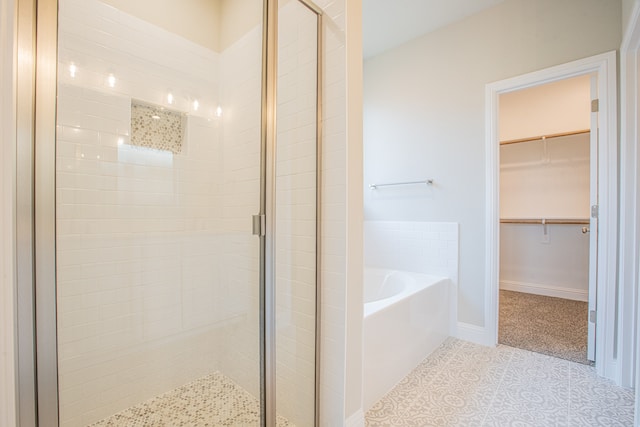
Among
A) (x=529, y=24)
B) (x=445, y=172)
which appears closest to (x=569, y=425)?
(x=445, y=172)

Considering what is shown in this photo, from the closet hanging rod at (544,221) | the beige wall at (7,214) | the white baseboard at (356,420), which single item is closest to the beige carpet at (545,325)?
the closet hanging rod at (544,221)

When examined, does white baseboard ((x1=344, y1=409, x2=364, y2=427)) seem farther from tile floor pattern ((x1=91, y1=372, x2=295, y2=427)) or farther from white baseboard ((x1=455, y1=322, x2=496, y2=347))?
white baseboard ((x1=455, y1=322, x2=496, y2=347))

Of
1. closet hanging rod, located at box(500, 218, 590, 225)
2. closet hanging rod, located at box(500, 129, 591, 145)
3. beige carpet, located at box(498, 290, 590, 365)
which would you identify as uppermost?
closet hanging rod, located at box(500, 129, 591, 145)

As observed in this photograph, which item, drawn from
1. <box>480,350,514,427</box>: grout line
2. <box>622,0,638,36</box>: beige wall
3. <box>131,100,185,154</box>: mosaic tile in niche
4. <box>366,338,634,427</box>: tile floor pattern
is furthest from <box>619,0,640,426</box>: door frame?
<box>131,100,185,154</box>: mosaic tile in niche

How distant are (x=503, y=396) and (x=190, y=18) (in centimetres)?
283

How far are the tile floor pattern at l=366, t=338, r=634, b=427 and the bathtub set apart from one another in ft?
0.29

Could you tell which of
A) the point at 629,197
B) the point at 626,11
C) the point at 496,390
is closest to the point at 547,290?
the point at 629,197

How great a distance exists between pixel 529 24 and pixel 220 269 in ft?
8.89

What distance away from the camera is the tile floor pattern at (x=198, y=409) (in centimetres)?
136

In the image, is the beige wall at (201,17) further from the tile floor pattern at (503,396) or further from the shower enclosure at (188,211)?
the tile floor pattern at (503,396)

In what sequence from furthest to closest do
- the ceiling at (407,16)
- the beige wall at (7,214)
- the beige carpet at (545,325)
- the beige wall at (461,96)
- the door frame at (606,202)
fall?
the ceiling at (407,16)
the beige carpet at (545,325)
the beige wall at (461,96)
the door frame at (606,202)
the beige wall at (7,214)

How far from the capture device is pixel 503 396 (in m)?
1.61

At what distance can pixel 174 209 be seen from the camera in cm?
169

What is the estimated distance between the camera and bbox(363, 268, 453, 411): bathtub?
1.55 meters
